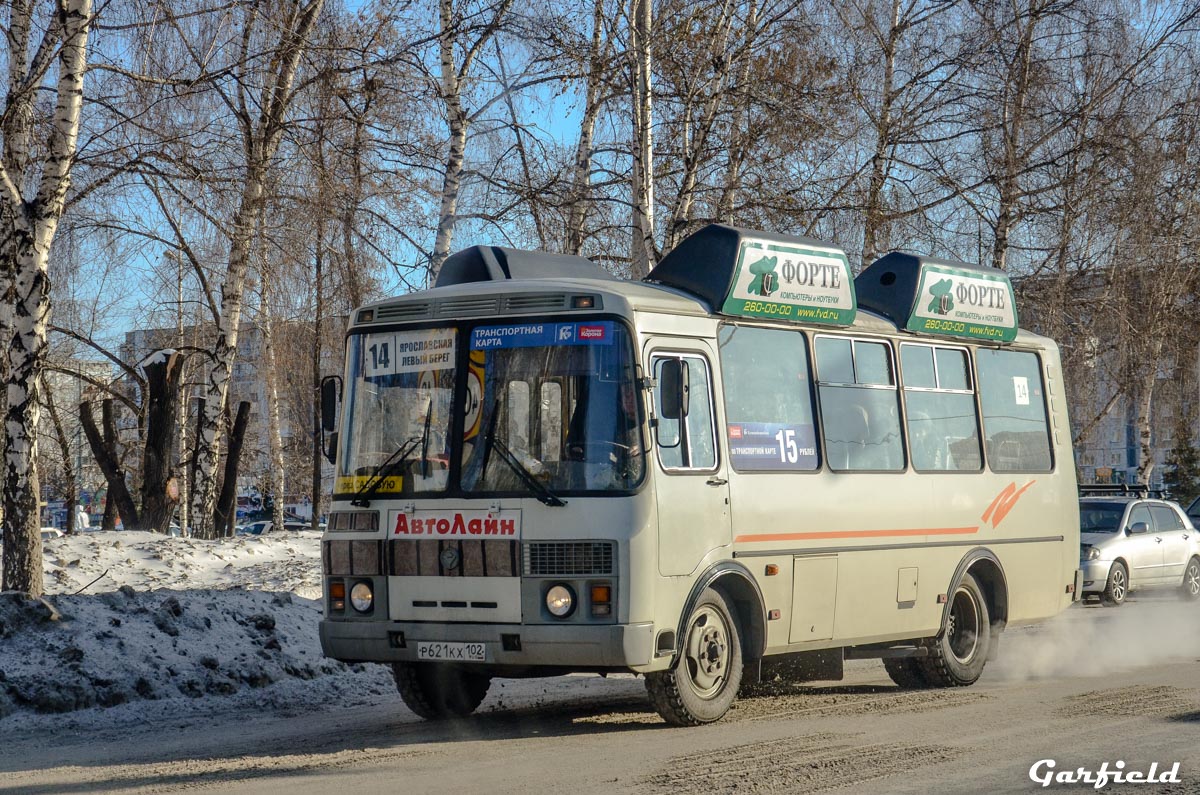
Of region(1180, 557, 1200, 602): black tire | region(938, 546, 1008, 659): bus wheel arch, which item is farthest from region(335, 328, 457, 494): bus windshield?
region(1180, 557, 1200, 602): black tire

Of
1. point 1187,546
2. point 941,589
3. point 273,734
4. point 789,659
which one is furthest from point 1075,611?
point 273,734

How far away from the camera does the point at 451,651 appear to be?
9133 millimetres

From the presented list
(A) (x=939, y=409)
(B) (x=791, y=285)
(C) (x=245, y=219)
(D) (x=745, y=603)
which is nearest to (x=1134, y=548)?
(A) (x=939, y=409)

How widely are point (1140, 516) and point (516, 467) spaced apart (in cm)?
1655

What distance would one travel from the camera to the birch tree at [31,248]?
42.3ft

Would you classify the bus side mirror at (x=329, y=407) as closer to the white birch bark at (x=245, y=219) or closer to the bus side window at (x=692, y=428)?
the bus side window at (x=692, y=428)

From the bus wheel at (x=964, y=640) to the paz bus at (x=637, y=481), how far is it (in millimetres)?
250

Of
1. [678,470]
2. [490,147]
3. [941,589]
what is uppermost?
[490,147]

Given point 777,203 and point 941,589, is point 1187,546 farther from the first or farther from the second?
point 941,589

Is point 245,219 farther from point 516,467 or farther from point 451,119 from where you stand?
point 516,467

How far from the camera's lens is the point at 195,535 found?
69.6 ft

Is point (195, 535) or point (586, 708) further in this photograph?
point (195, 535)

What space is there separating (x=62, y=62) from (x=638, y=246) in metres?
7.85

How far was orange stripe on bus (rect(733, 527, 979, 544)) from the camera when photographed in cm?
1009
